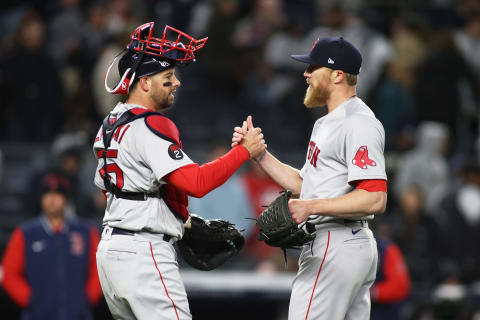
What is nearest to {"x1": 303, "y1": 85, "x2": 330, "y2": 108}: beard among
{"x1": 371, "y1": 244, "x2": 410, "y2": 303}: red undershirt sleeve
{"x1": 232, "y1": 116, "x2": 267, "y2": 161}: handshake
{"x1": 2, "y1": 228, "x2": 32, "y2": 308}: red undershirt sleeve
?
{"x1": 232, "y1": 116, "x2": 267, "y2": 161}: handshake

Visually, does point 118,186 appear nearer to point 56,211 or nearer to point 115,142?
point 115,142

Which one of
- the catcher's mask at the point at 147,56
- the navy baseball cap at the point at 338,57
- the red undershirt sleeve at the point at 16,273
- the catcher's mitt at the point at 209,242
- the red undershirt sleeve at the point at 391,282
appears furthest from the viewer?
the red undershirt sleeve at the point at 391,282

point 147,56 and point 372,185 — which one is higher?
point 147,56

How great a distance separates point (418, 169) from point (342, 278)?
5676mm

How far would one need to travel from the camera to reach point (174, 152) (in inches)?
190

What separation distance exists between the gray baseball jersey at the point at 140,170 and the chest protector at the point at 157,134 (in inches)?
1.0

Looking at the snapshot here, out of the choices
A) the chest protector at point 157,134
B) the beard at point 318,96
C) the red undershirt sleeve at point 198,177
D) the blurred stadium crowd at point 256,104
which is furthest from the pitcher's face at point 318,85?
the blurred stadium crowd at point 256,104

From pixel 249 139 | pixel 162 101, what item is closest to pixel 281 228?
pixel 249 139

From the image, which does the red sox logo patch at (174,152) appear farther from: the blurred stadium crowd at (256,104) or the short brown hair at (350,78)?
the blurred stadium crowd at (256,104)

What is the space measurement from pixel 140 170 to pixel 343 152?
109 cm

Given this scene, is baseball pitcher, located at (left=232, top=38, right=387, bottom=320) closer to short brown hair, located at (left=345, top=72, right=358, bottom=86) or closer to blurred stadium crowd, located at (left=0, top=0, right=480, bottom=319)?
short brown hair, located at (left=345, top=72, right=358, bottom=86)

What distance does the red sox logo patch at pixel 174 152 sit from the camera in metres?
4.81

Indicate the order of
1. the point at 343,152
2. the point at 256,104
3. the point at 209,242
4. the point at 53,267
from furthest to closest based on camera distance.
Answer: the point at 256,104 → the point at 53,267 → the point at 209,242 → the point at 343,152

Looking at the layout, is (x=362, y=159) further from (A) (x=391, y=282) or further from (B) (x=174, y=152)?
(A) (x=391, y=282)
